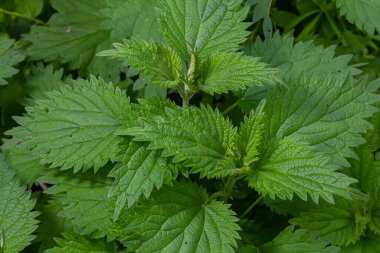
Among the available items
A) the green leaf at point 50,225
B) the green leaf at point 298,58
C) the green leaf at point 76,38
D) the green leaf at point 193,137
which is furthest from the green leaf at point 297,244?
the green leaf at point 76,38

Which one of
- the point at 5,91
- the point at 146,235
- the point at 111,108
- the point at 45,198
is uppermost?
the point at 111,108

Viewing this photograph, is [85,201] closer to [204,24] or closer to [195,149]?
[195,149]

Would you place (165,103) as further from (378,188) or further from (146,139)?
(378,188)

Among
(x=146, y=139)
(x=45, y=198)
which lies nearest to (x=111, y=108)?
(x=146, y=139)

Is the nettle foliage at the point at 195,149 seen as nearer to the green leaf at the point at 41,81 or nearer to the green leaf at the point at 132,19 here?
the green leaf at the point at 132,19

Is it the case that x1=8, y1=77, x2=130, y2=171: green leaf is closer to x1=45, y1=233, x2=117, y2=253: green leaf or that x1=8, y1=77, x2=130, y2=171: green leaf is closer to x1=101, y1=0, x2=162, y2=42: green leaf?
x1=45, y1=233, x2=117, y2=253: green leaf

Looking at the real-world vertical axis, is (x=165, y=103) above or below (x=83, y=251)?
above

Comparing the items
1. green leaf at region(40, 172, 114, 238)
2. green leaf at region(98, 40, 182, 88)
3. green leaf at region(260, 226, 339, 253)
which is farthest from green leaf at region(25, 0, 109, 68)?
green leaf at region(260, 226, 339, 253)
